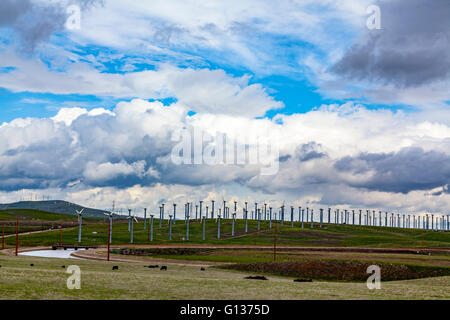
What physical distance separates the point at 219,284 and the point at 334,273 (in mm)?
37953

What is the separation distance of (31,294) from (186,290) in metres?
12.8

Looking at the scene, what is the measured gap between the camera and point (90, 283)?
4331 centimetres

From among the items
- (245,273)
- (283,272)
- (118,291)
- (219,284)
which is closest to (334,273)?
(283,272)
